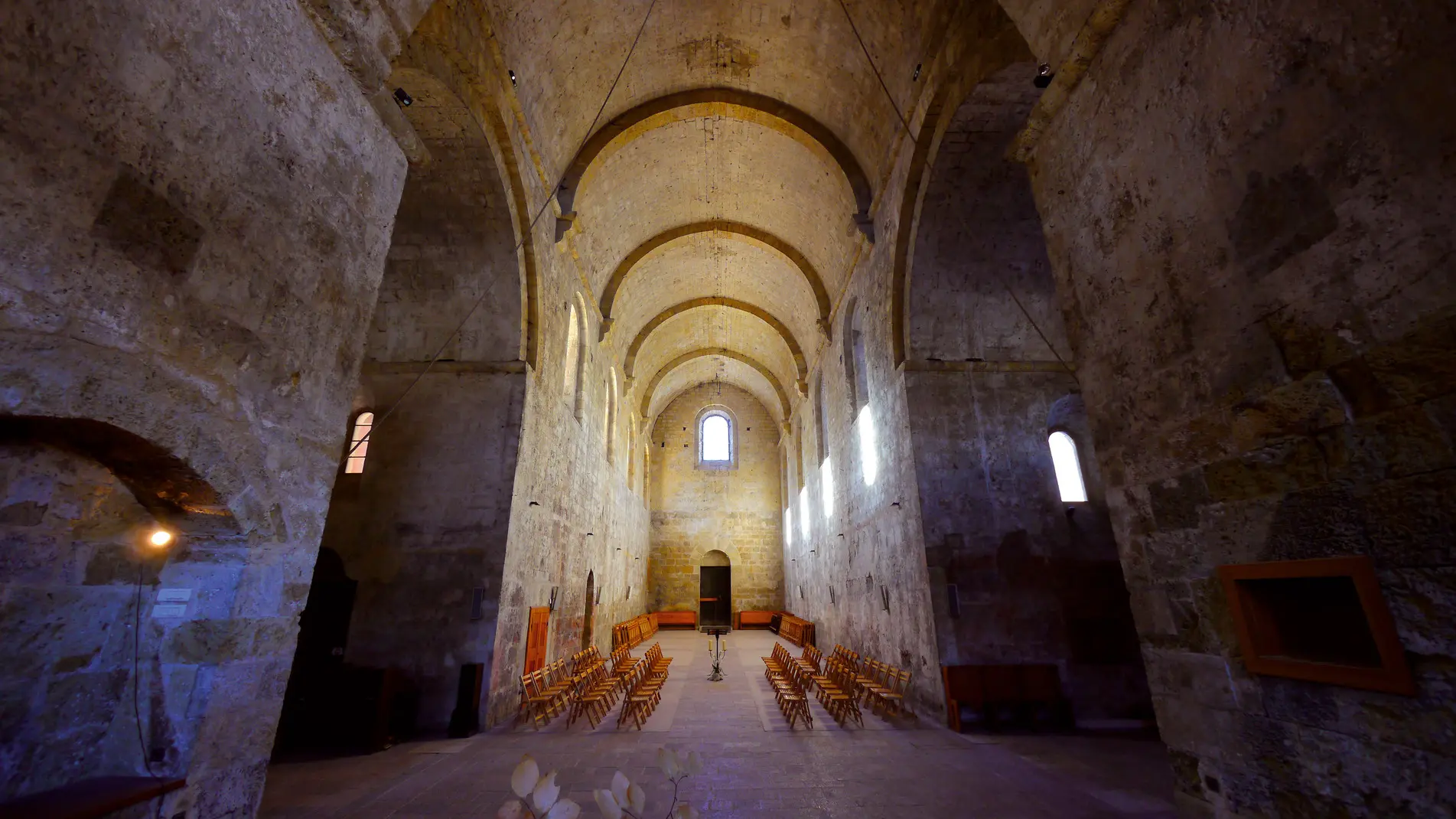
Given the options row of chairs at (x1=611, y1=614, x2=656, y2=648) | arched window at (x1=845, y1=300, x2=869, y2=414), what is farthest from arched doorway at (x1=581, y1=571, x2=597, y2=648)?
arched window at (x1=845, y1=300, x2=869, y2=414)

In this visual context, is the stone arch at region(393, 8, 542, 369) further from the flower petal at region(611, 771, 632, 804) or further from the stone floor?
the flower petal at region(611, 771, 632, 804)

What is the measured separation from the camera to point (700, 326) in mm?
18891

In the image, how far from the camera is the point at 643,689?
829cm

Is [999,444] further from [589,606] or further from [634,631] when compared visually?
[634,631]

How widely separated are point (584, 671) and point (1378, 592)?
9.63 m

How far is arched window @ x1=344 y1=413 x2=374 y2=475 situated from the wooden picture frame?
9625mm

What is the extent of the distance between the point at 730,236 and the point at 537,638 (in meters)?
10.1

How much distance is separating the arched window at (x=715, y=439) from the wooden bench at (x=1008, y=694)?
17.1 metres

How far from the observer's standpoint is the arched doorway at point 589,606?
480 inches

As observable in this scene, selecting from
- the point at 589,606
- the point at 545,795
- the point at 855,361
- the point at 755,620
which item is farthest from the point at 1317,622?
the point at 755,620

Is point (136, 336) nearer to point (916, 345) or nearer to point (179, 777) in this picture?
point (179, 777)

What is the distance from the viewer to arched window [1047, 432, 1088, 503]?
27.9ft

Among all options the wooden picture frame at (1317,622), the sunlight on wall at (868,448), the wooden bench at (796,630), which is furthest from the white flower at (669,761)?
the wooden bench at (796,630)

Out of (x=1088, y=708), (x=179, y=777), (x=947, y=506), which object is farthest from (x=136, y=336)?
(x=1088, y=708)
